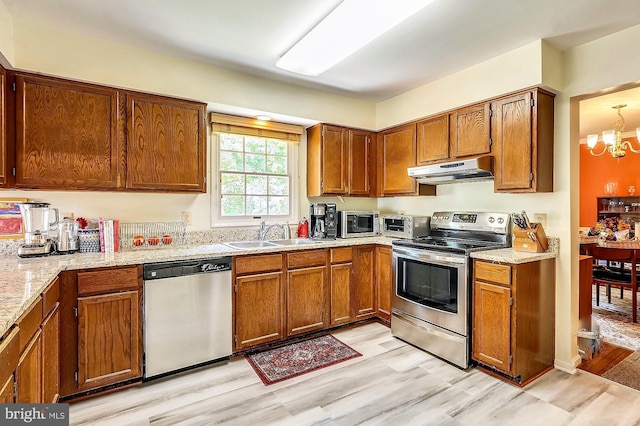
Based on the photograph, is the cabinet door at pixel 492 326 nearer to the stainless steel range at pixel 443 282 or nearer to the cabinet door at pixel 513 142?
the stainless steel range at pixel 443 282

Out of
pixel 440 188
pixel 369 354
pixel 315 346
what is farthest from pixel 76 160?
pixel 440 188

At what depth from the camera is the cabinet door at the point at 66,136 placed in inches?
89.0

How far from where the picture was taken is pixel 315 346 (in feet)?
9.89

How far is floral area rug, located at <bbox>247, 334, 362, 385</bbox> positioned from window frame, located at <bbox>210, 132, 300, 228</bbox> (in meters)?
1.32

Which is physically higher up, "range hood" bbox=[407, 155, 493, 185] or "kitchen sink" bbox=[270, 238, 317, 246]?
"range hood" bbox=[407, 155, 493, 185]

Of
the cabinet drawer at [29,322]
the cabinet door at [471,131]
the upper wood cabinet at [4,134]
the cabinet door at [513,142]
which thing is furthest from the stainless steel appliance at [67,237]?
the cabinet door at [513,142]

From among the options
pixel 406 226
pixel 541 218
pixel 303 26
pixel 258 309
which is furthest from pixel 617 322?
pixel 303 26

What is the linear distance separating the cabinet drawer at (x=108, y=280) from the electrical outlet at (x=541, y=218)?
3196 millimetres

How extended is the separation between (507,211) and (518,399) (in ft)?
5.12

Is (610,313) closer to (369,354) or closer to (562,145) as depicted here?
(562,145)

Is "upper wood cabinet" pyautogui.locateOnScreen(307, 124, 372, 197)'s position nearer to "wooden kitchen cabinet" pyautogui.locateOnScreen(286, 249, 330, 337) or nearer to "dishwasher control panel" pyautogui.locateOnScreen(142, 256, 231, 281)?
"wooden kitchen cabinet" pyautogui.locateOnScreen(286, 249, 330, 337)

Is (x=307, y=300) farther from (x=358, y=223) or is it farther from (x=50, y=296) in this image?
(x=50, y=296)

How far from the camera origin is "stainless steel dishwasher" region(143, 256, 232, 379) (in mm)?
2381

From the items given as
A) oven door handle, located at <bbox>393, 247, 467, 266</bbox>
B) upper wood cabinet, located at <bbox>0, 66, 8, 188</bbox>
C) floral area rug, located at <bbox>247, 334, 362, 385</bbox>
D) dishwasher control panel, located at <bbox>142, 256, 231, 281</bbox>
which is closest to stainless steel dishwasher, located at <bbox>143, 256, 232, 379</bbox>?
dishwasher control panel, located at <bbox>142, 256, 231, 281</bbox>
